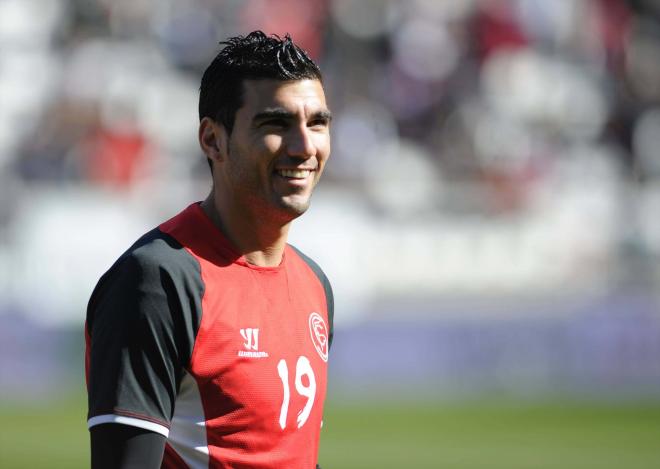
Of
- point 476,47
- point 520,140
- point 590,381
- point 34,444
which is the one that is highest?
point 476,47

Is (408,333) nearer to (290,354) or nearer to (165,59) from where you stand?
(165,59)

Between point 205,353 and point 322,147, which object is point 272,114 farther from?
point 205,353

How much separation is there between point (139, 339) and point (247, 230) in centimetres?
57

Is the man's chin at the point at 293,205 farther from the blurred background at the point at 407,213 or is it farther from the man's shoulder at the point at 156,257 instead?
the blurred background at the point at 407,213

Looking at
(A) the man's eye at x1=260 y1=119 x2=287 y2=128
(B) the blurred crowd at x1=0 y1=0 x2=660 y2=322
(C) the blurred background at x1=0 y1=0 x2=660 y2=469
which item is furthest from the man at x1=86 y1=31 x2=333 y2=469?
(B) the blurred crowd at x1=0 y1=0 x2=660 y2=322

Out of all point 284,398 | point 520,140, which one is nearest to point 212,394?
point 284,398

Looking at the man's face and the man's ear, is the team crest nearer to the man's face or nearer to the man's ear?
the man's face

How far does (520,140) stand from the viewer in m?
19.2

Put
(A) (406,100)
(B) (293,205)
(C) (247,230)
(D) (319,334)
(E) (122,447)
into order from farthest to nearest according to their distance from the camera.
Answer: (A) (406,100) < (D) (319,334) < (C) (247,230) < (B) (293,205) < (E) (122,447)

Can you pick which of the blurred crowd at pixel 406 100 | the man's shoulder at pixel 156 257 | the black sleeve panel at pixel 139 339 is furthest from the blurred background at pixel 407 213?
the black sleeve panel at pixel 139 339

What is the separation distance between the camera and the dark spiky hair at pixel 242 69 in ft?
10.6

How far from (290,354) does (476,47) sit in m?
17.5

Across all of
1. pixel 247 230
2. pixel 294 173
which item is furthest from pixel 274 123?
pixel 247 230

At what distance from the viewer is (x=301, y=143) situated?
321cm
